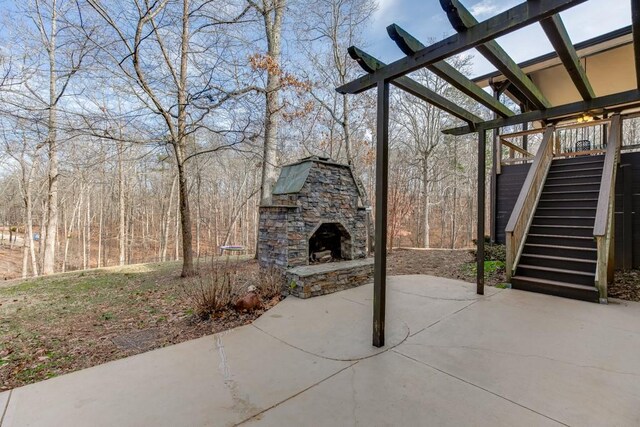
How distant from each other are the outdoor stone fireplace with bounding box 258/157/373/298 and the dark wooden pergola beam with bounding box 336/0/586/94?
9.87ft

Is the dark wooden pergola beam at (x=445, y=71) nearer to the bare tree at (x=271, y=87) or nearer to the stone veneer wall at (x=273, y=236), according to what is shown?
the stone veneer wall at (x=273, y=236)

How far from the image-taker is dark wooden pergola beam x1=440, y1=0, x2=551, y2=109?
2.17 metres

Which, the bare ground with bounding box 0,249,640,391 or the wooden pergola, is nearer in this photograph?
the wooden pergola

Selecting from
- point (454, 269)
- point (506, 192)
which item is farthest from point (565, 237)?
point (506, 192)

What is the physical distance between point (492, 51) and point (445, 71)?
0.45 metres

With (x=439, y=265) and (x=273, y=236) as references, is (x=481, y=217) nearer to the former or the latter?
(x=439, y=265)

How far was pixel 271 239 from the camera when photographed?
5.74 m

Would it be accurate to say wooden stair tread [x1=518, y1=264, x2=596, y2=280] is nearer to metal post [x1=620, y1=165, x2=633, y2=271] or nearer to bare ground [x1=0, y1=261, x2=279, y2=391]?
metal post [x1=620, y1=165, x2=633, y2=271]

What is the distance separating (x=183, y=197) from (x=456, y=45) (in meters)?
6.00

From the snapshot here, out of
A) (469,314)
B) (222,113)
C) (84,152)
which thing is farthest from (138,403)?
(84,152)

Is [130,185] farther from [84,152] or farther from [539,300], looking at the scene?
[539,300]

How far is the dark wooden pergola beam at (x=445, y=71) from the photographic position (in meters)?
2.49

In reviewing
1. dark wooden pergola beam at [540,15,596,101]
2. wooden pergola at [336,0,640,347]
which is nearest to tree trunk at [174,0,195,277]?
wooden pergola at [336,0,640,347]

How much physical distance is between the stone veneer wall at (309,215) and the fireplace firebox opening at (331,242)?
0.12 metres
